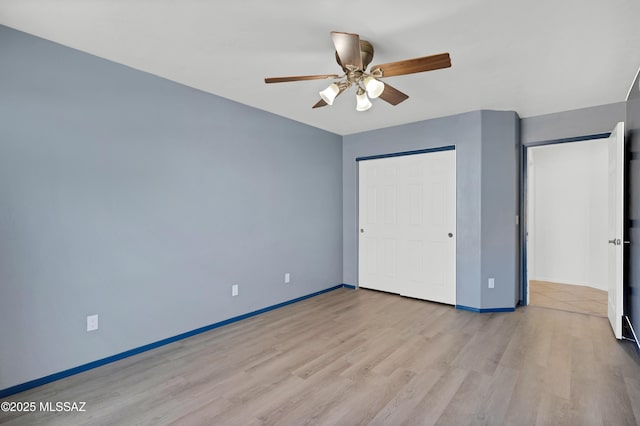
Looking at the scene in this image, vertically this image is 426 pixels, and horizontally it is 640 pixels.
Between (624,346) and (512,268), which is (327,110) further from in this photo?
(624,346)

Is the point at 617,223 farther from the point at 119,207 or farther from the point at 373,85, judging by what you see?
the point at 119,207

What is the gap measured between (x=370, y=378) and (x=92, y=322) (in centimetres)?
218

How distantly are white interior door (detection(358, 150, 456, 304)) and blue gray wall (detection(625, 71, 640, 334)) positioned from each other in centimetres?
163

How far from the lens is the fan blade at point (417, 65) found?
185cm

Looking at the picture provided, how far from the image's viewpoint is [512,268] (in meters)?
3.86

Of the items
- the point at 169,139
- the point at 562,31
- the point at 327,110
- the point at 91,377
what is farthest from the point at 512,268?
the point at 91,377

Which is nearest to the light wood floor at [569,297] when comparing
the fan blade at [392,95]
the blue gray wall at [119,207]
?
the fan blade at [392,95]

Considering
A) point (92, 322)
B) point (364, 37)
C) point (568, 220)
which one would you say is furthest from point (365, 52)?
point (568, 220)

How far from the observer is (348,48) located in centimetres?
190

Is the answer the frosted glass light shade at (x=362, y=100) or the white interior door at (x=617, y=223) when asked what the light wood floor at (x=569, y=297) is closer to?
the white interior door at (x=617, y=223)

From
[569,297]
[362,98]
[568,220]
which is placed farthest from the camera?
[568,220]

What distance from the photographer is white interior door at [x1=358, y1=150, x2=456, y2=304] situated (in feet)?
13.7

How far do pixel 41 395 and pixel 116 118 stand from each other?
6.80 feet

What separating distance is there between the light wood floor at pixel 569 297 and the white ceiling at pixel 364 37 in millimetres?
2532
